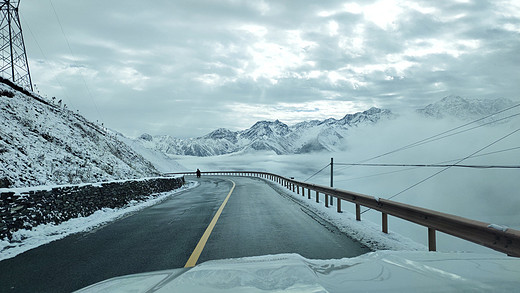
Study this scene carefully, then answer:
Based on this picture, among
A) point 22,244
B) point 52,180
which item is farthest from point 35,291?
point 52,180

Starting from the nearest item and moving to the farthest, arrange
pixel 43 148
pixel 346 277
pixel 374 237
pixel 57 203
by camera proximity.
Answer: pixel 346 277, pixel 374 237, pixel 57 203, pixel 43 148

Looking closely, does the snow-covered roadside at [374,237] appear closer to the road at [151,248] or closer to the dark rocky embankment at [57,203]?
the road at [151,248]

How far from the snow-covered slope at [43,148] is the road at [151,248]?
5.68m

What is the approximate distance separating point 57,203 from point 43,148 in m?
8.27

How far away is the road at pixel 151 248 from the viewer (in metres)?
4.25

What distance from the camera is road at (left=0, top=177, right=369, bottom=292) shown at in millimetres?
4246

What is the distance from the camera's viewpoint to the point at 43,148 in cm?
1488

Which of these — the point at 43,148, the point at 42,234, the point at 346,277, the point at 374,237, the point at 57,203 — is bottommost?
the point at 374,237

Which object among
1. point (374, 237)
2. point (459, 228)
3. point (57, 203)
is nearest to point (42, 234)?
point (57, 203)

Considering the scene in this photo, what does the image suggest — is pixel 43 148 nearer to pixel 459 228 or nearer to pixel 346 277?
pixel 346 277

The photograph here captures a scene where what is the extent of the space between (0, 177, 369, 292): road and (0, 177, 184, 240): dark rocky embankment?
4.26 feet

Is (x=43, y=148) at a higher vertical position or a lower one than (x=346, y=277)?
higher

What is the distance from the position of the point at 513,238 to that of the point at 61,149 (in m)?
19.1

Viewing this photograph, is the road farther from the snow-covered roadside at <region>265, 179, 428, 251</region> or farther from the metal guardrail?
the metal guardrail
